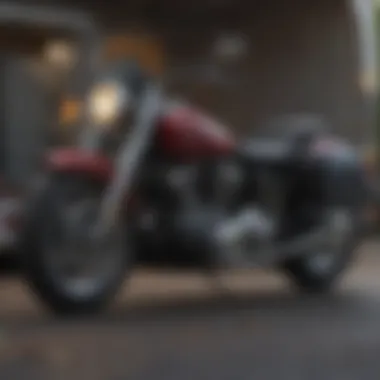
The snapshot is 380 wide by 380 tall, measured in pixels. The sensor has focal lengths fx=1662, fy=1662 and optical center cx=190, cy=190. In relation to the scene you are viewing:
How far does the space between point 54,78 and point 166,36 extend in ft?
2.41

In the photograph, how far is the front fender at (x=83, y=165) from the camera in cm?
892

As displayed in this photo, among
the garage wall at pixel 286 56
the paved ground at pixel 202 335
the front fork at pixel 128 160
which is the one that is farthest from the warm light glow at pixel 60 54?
the paved ground at pixel 202 335

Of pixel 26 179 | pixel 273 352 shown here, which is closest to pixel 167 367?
pixel 273 352

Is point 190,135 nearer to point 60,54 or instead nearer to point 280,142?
point 280,142

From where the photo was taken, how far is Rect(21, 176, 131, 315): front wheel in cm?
885

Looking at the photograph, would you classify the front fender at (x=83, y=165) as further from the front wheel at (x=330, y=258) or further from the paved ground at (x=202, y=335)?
the front wheel at (x=330, y=258)

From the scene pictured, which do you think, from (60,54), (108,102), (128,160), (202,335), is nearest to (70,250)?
(128,160)

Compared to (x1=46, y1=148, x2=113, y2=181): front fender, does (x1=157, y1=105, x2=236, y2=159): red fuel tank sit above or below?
above

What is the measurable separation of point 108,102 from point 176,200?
2.20 feet

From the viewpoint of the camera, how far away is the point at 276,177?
390 inches

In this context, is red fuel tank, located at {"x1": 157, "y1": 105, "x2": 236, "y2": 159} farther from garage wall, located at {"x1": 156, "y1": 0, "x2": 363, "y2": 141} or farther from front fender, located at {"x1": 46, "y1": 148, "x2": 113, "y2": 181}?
garage wall, located at {"x1": 156, "y1": 0, "x2": 363, "y2": 141}

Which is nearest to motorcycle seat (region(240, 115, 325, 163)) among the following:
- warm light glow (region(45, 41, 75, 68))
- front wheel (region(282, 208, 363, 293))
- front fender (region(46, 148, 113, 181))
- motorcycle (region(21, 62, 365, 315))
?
motorcycle (region(21, 62, 365, 315))

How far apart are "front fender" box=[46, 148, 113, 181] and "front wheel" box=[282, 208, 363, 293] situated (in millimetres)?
1649

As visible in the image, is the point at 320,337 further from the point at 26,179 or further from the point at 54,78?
the point at 54,78
